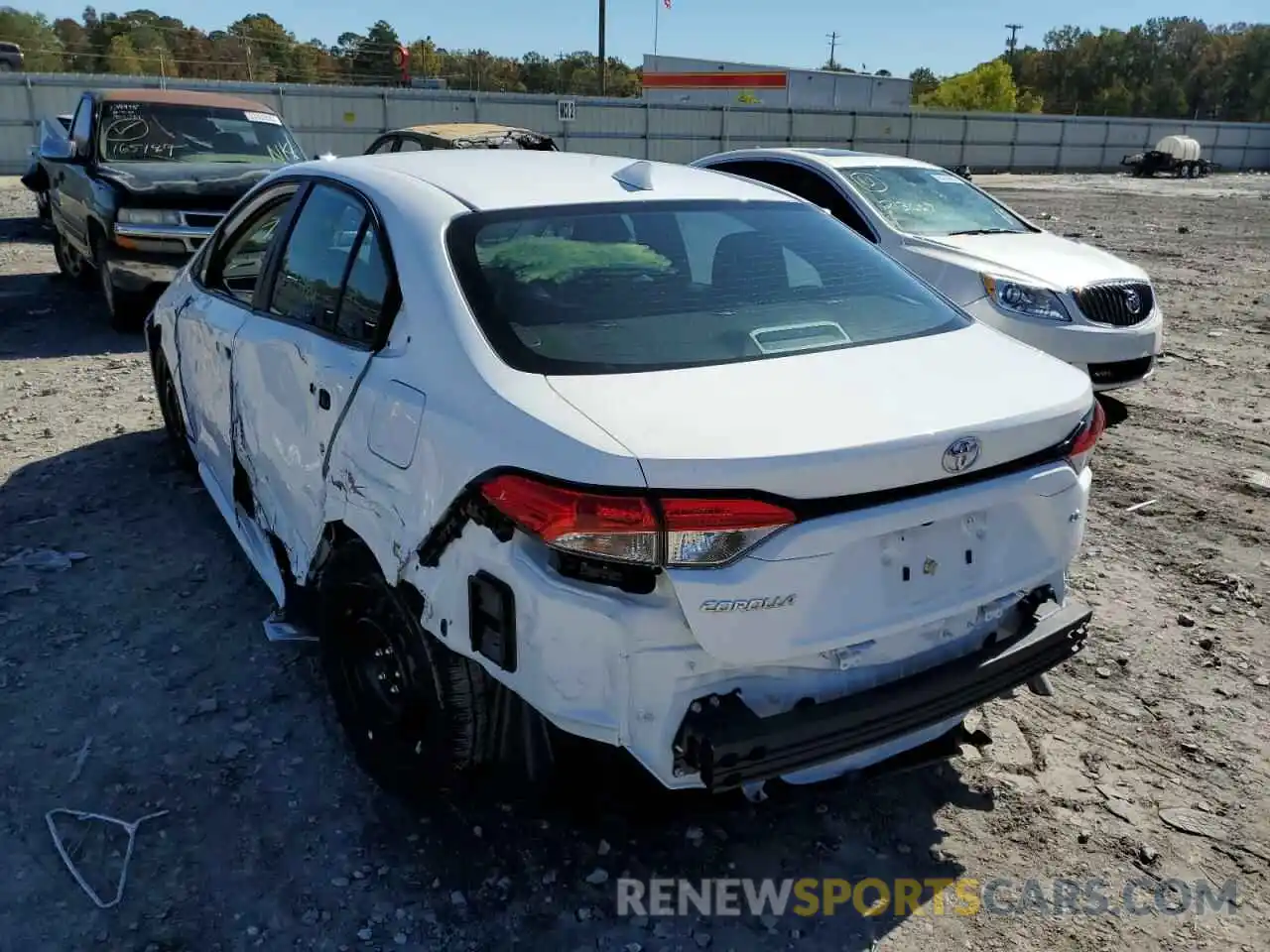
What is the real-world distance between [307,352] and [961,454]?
1.95 meters

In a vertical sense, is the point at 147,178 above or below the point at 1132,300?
above

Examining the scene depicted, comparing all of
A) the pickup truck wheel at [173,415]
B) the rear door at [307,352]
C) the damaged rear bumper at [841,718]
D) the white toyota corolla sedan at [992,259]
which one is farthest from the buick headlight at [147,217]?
the damaged rear bumper at [841,718]

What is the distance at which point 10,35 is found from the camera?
2351 inches

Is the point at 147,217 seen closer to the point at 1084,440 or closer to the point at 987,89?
the point at 1084,440

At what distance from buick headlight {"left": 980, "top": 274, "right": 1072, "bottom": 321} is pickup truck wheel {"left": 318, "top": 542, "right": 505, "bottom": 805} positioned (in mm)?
4914

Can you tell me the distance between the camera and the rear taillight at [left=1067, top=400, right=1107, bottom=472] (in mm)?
2512

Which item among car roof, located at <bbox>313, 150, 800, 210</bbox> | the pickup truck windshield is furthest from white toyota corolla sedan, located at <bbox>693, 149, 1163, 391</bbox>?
the pickup truck windshield

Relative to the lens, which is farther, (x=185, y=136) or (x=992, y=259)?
(x=185, y=136)

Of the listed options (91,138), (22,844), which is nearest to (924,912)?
(22,844)

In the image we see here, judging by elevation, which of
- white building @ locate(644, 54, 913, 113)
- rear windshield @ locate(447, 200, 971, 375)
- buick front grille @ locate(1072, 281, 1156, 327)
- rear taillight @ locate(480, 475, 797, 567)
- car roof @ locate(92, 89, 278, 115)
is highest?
white building @ locate(644, 54, 913, 113)

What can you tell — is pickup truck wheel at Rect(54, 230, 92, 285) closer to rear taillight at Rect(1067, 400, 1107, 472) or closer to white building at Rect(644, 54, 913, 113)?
rear taillight at Rect(1067, 400, 1107, 472)

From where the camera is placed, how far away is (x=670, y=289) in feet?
9.09

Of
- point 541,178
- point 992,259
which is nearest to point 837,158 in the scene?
point 992,259

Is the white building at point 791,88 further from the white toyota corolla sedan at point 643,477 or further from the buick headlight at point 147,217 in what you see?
the white toyota corolla sedan at point 643,477
